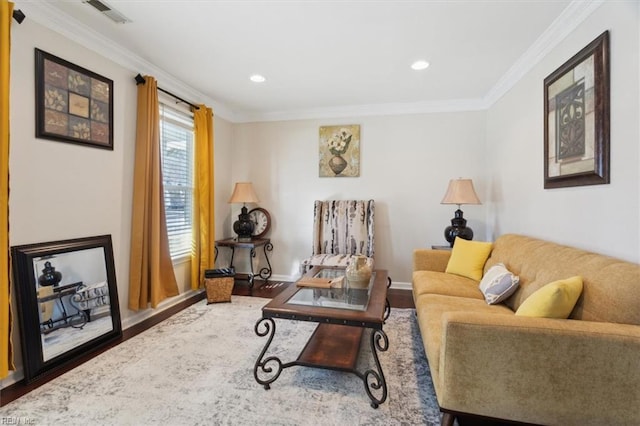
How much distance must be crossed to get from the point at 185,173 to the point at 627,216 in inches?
157

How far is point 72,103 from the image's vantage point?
2307mm

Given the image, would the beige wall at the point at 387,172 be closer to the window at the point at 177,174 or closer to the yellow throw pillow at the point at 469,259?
the window at the point at 177,174

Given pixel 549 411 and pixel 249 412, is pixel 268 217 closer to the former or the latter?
pixel 249 412

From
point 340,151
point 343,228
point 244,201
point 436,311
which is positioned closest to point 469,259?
point 436,311

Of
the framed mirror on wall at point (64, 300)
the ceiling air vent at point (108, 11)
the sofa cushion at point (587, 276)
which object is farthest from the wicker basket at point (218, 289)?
the sofa cushion at point (587, 276)

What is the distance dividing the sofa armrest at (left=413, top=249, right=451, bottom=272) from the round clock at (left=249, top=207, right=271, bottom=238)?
226cm

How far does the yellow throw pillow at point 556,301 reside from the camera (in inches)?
55.7

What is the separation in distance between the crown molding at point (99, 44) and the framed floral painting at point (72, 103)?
0.21 m

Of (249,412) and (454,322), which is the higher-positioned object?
(454,322)

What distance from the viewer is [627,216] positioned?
5.43ft

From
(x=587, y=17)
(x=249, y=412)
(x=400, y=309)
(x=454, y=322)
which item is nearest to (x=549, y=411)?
(x=454, y=322)

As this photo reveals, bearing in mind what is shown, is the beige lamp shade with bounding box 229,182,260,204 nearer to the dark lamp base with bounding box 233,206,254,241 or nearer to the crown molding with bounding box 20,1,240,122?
the dark lamp base with bounding box 233,206,254,241

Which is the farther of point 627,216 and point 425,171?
point 425,171

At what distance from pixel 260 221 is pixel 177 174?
136cm
